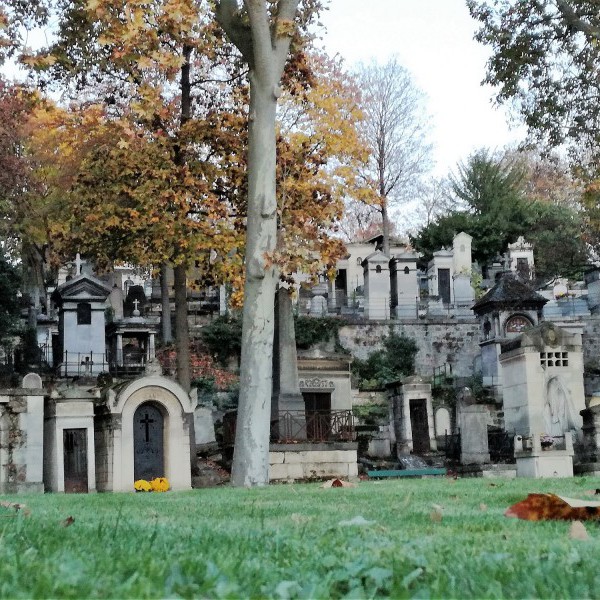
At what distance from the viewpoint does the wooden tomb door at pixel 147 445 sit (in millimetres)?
18625

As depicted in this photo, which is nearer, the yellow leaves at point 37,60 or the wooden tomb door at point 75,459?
the yellow leaves at point 37,60

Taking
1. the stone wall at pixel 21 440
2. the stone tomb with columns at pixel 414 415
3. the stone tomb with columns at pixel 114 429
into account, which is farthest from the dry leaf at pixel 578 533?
the stone tomb with columns at pixel 414 415

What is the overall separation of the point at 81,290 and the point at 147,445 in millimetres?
14201

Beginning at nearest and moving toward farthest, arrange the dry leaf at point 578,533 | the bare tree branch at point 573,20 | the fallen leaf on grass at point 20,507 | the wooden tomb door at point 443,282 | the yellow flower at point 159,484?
the dry leaf at point 578,533 < the fallen leaf on grass at point 20,507 < the bare tree branch at point 573,20 < the yellow flower at point 159,484 < the wooden tomb door at point 443,282

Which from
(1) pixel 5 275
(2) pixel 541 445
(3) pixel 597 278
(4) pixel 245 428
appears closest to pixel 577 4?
(2) pixel 541 445

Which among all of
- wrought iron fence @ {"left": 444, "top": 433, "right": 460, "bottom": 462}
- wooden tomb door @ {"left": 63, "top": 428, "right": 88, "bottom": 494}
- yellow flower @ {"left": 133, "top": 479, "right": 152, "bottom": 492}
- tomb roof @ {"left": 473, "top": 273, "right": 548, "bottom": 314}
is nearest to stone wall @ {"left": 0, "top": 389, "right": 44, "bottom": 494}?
Answer: wooden tomb door @ {"left": 63, "top": 428, "right": 88, "bottom": 494}

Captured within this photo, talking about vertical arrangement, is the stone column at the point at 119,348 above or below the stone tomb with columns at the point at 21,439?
above

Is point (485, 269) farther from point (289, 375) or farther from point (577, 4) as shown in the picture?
point (577, 4)

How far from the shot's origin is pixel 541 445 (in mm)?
15375

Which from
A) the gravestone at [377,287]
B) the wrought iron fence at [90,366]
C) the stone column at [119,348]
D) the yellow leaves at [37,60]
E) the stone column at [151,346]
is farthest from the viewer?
the gravestone at [377,287]

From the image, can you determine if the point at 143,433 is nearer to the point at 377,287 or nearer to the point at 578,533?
the point at 578,533

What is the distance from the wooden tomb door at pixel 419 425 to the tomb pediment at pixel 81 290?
39.4 ft

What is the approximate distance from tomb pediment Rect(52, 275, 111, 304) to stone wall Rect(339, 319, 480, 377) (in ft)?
34.1

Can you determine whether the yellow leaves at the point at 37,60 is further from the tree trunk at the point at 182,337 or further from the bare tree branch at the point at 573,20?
the bare tree branch at the point at 573,20
